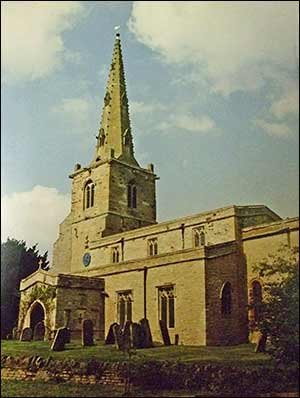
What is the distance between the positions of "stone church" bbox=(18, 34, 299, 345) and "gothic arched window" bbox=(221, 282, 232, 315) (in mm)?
28

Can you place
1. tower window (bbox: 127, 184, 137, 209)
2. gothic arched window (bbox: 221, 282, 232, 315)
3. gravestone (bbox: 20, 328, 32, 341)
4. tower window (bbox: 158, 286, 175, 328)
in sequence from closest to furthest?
1. gothic arched window (bbox: 221, 282, 232, 315)
2. gravestone (bbox: 20, 328, 32, 341)
3. tower window (bbox: 158, 286, 175, 328)
4. tower window (bbox: 127, 184, 137, 209)

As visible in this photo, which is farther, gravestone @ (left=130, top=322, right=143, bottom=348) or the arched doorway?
the arched doorway

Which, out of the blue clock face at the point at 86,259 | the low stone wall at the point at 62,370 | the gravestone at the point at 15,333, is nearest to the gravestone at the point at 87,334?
the gravestone at the point at 15,333

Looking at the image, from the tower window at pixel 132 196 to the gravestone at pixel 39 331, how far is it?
833 centimetres

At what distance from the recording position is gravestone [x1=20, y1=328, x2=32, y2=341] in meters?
13.0

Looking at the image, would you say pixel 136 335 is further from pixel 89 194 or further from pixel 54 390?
pixel 89 194

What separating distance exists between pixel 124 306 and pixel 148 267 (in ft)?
4.49

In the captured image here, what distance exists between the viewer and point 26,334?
523 inches

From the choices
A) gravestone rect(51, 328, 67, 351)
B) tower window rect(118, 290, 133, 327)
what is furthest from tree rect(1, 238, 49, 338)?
tower window rect(118, 290, 133, 327)

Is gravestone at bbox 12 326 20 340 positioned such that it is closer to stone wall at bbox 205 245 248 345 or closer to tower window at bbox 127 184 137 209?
stone wall at bbox 205 245 248 345

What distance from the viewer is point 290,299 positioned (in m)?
7.98

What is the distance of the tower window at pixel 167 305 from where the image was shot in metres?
14.3

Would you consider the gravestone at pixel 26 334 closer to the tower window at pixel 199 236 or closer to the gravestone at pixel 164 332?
the gravestone at pixel 164 332

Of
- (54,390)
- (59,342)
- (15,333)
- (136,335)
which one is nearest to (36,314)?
(15,333)
